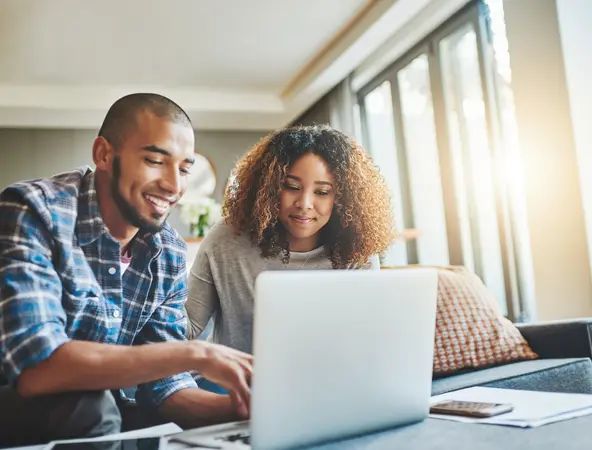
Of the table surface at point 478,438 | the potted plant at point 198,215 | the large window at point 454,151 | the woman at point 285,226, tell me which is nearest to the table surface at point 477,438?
the table surface at point 478,438

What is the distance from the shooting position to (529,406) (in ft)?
3.10

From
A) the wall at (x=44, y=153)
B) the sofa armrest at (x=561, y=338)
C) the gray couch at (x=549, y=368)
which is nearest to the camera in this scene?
the gray couch at (x=549, y=368)

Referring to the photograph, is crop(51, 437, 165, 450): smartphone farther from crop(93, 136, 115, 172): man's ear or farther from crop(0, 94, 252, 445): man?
crop(93, 136, 115, 172): man's ear

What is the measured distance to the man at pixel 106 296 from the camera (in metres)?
0.87

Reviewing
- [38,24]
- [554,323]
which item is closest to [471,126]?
[554,323]

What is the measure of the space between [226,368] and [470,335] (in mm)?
1331

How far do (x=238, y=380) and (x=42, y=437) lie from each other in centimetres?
32

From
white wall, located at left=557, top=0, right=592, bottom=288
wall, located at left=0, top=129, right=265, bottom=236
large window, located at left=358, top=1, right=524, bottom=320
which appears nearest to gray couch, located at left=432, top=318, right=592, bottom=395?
white wall, located at left=557, top=0, right=592, bottom=288

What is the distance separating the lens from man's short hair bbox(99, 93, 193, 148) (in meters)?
1.16

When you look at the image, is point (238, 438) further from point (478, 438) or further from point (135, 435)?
point (478, 438)

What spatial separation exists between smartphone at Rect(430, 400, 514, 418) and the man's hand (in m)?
0.32

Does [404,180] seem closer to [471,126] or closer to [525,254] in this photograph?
[471,126]

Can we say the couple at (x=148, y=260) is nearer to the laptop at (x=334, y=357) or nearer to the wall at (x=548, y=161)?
the laptop at (x=334, y=357)

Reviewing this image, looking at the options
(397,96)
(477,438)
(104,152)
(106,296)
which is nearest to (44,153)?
(397,96)
